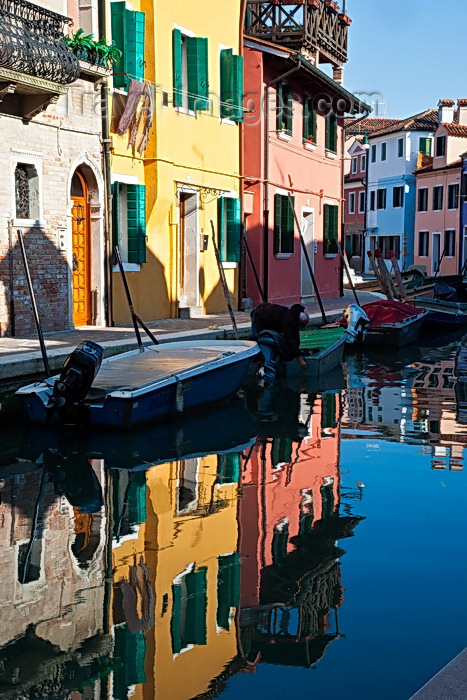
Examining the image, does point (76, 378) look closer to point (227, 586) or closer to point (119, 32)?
point (227, 586)

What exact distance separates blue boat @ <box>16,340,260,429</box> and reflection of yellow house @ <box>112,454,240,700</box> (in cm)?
154

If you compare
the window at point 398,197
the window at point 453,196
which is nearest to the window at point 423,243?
the window at point 453,196

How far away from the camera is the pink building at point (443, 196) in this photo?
48000 millimetres

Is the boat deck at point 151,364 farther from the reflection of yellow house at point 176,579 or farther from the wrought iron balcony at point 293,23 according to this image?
the wrought iron balcony at point 293,23

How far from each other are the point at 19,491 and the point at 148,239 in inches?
415

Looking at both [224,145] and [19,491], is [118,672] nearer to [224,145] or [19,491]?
[19,491]

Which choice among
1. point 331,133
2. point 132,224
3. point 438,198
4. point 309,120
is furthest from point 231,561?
point 438,198

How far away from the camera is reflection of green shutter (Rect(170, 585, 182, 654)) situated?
5047 mm

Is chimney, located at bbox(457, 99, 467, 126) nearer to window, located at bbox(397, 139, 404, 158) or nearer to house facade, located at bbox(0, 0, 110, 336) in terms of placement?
window, located at bbox(397, 139, 404, 158)

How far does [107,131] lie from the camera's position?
16.8 m

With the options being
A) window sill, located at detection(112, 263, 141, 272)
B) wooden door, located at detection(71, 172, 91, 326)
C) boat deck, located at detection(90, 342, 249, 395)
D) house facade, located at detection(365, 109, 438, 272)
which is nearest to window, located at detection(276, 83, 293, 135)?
window sill, located at detection(112, 263, 141, 272)

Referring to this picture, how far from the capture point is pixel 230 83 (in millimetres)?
20969

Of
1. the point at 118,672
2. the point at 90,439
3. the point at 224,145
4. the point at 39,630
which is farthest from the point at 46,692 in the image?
the point at 224,145

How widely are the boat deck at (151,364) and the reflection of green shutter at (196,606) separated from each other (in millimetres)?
4572
